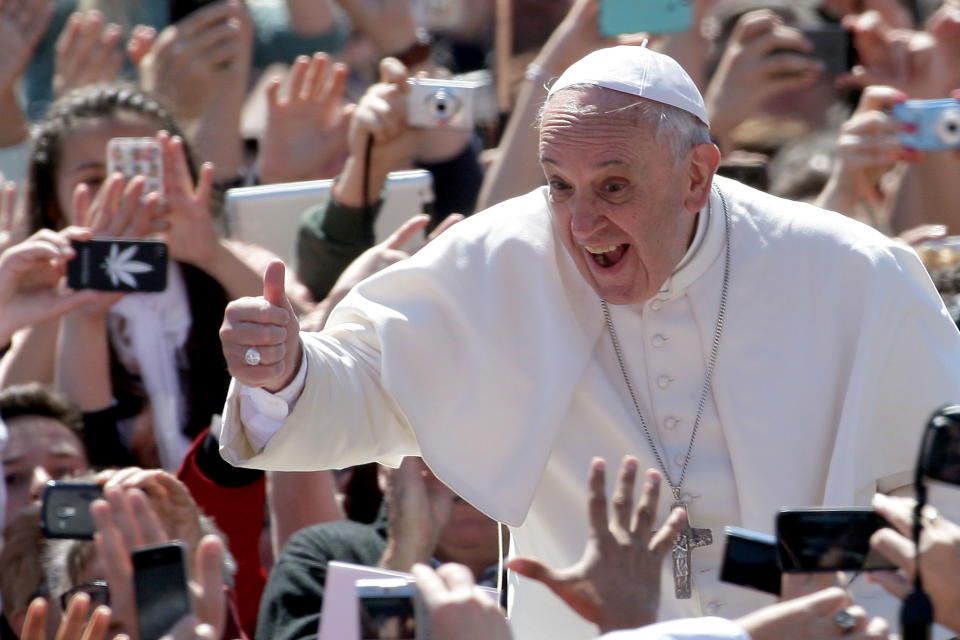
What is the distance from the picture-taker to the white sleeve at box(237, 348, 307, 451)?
3.29 metres

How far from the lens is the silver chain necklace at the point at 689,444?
348 centimetres

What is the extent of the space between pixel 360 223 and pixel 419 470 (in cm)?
129

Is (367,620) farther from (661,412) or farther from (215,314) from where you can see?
(215,314)

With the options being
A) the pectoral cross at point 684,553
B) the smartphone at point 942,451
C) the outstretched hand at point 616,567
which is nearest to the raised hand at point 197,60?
the pectoral cross at point 684,553

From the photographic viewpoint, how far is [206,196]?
201 inches

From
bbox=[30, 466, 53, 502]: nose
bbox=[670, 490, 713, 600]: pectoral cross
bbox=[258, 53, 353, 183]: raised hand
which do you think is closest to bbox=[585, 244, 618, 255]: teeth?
bbox=[670, 490, 713, 600]: pectoral cross

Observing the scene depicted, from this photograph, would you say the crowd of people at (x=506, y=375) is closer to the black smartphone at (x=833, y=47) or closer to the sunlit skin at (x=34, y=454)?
the sunlit skin at (x=34, y=454)

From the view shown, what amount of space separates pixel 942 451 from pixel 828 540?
27 cm

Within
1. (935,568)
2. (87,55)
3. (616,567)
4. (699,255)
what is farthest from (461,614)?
(87,55)

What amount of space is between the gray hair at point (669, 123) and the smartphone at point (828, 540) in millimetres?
1175

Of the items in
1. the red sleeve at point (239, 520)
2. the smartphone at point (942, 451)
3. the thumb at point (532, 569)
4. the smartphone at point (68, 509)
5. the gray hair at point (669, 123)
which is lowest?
the red sleeve at point (239, 520)

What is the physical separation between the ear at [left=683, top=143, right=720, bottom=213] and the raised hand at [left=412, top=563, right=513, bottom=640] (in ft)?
4.76

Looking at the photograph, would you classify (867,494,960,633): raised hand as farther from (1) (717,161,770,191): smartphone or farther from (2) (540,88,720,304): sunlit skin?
(1) (717,161,770,191): smartphone

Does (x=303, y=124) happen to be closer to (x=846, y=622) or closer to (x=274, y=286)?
(x=274, y=286)
